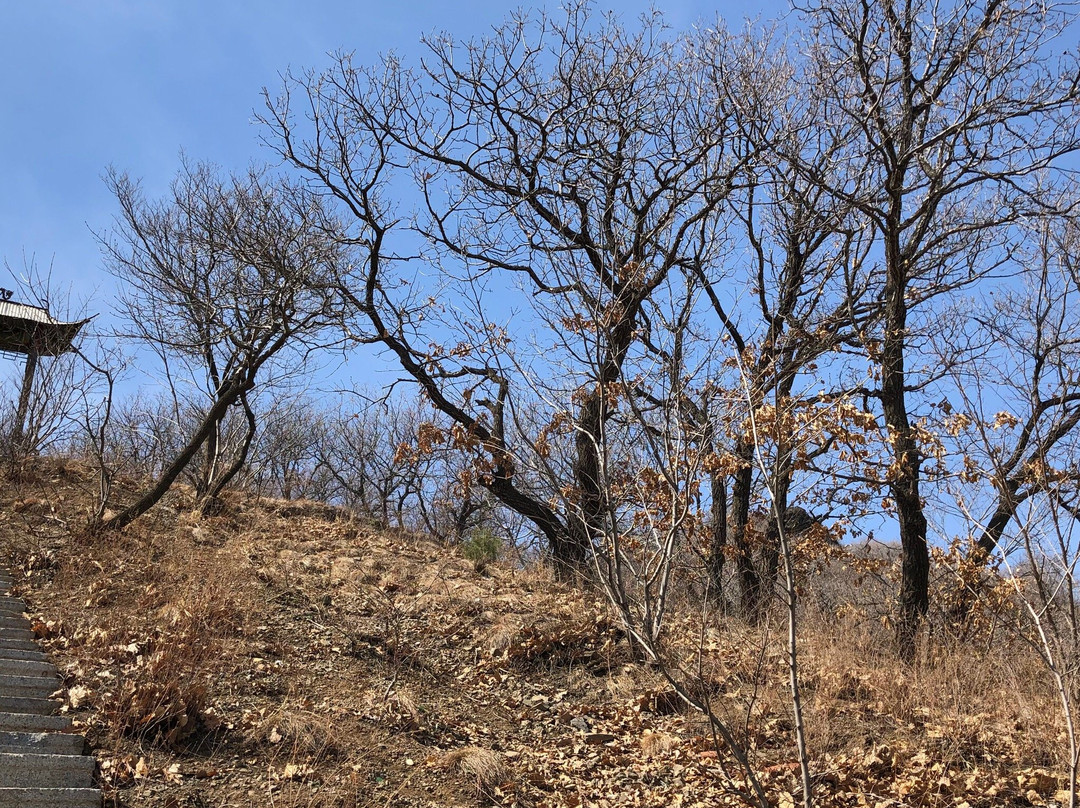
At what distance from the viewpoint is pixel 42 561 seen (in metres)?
8.52

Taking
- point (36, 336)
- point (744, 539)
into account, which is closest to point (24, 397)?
point (36, 336)

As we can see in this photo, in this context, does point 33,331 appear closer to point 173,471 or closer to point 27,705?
point 173,471

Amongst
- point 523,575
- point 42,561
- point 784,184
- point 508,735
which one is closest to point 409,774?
point 508,735

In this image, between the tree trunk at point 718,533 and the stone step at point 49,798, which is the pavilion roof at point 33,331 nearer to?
the stone step at point 49,798

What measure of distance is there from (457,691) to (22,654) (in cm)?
331

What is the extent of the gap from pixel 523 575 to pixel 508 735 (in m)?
3.74

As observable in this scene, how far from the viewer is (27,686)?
5582mm

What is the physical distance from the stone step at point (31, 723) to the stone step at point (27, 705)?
7.0 inches

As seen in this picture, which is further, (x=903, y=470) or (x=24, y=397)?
(x=24, y=397)

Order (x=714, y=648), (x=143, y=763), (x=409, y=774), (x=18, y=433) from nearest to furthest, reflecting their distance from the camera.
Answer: (x=143, y=763)
(x=409, y=774)
(x=714, y=648)
(x=18, y=433)

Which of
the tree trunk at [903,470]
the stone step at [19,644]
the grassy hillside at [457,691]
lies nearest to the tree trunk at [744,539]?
the grassy hillside at [457,691]

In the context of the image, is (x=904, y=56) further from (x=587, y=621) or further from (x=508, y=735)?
(x=508, y=735)

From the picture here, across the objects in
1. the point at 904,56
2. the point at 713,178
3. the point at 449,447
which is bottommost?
the point at 449,447

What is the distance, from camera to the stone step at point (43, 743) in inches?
187
